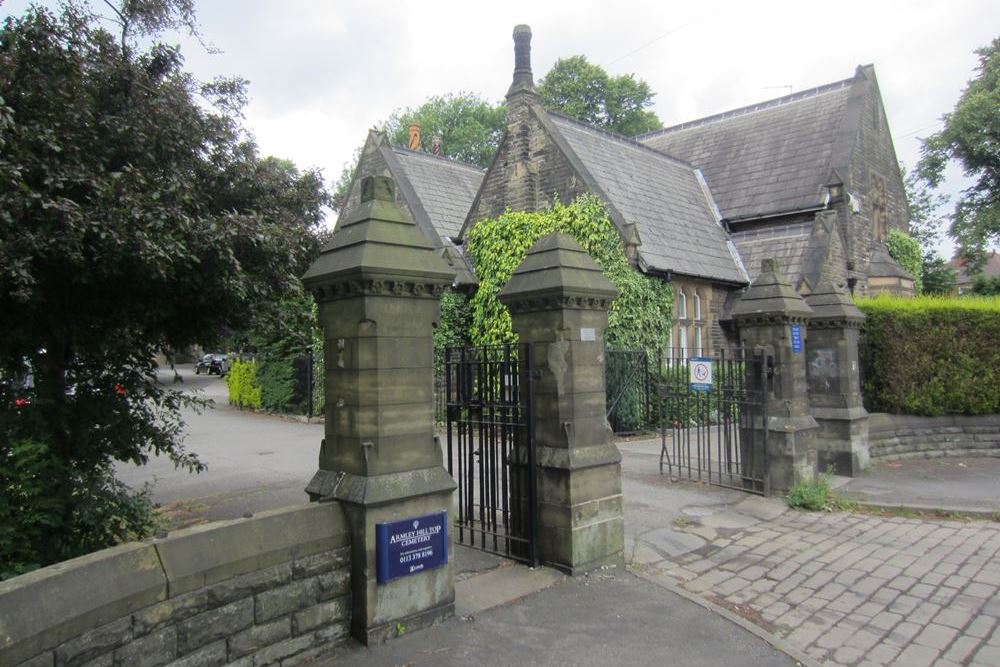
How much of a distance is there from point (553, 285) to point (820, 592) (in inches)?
134

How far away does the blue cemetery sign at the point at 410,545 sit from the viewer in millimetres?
4250

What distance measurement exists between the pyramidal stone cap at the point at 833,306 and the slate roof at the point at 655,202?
16.7 feet

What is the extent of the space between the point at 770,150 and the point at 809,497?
725 inches

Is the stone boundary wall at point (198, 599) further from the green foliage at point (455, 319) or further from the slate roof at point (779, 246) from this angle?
the slate roof at point (779, 246)

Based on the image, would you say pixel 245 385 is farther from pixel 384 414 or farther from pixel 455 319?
pixel 384 414

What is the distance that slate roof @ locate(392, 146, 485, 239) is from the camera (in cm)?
2117

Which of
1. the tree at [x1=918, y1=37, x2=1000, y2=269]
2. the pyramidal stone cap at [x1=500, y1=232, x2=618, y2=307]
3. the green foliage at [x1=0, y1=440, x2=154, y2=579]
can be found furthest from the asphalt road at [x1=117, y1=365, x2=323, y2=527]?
the tree at [x1=918, y1=37, x2=1000, y2=269]

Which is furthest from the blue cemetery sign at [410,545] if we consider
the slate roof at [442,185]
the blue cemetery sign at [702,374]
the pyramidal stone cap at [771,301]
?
the slate roof at [442,185]

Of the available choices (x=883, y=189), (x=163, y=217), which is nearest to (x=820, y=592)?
(x=163, y=217)

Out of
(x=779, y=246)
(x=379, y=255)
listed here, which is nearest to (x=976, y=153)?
(x=779, y=246)

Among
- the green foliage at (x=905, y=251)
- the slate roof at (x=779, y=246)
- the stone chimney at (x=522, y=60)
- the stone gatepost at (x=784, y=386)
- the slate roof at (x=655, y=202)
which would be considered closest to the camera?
the stone gatepost at (x=784, y=386)

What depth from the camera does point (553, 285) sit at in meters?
5.62

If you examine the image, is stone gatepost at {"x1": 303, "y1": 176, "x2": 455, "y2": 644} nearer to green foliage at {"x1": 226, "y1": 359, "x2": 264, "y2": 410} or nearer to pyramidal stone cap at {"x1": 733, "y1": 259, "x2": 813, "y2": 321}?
pyramidal stone cap at {"x1": 733, "y1": 259, "x2": 813, "y2": 321}

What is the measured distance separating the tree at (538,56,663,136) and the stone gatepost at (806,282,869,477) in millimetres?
33638
